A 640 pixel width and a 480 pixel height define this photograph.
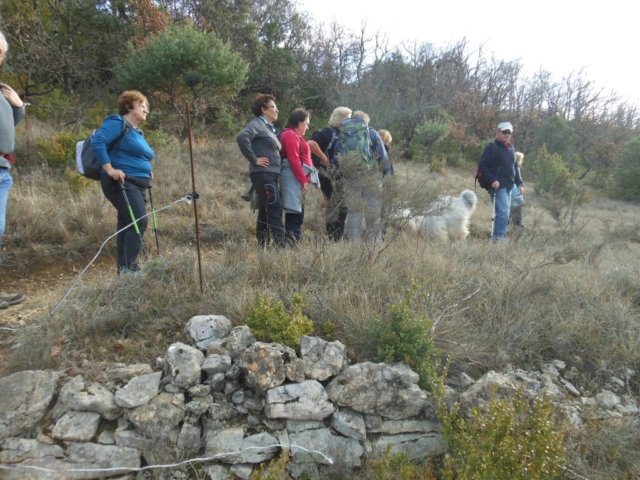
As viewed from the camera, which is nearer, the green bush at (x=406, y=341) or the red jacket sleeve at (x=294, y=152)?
the green bush at (x=406, y=341)

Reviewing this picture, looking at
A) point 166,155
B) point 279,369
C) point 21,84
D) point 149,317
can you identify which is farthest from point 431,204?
point 21,84

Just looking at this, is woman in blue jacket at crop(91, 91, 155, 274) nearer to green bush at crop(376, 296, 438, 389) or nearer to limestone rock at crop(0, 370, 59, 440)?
limestone rock at crop(0, 370, 59, 440)

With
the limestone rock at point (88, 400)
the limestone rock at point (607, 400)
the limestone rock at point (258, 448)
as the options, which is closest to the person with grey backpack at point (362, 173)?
the limestone rock at point (607, 400)

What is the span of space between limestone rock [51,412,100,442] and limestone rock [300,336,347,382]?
3.79ft

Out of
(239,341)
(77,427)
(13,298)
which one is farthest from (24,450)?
(13,298)

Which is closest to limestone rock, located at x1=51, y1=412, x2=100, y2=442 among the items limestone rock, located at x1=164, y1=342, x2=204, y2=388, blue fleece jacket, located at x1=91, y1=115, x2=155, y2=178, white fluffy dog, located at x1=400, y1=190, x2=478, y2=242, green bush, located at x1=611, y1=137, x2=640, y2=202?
limestone rock, located at x1=164, y1=342, x2=204, y2=388

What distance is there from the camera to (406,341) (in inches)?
102

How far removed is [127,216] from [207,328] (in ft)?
4.50

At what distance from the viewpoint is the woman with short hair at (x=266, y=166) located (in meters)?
4.02

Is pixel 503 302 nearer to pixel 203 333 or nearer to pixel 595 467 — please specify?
pixel 595 467

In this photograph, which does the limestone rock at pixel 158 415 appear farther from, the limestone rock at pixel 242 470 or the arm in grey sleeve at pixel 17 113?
the arm in grey sleeve at pixel 17 113

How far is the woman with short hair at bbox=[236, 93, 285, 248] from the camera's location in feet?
13.2

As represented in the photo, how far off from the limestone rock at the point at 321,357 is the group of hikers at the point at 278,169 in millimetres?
1586

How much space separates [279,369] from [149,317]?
111 centimetres
